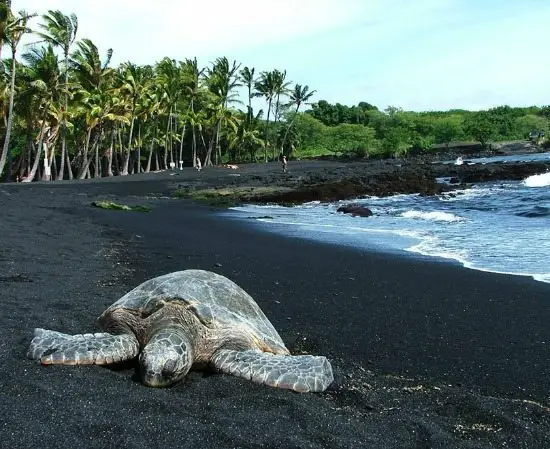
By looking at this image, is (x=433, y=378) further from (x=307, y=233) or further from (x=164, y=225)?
(x=164, y=225)

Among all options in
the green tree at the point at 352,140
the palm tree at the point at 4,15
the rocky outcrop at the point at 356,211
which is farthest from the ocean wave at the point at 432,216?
the green tree at the point at 352,140

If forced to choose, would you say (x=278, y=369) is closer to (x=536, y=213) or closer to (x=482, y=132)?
(x=536, y=213)

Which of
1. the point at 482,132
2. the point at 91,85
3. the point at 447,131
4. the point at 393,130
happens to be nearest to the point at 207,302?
the point at 91,85

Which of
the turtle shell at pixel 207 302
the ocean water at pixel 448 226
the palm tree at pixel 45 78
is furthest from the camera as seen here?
the palm tree at pixel 45 78

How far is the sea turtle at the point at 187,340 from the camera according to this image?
132 inches

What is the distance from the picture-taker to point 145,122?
52.3 meters

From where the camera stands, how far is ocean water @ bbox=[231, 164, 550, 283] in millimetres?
9188

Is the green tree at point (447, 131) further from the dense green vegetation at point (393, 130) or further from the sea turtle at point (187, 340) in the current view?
the sea turtle at point (187, 340)

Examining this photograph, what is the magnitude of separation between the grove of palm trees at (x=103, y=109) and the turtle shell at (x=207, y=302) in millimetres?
25838

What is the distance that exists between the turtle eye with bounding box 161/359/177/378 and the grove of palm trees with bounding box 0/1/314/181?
2680 cm

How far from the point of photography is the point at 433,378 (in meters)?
3.85

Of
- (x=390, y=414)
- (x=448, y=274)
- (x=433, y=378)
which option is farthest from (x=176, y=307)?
(x=448, y=274)

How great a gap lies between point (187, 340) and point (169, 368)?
308 mm

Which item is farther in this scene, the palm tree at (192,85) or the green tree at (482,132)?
the green tree at (482,132)
